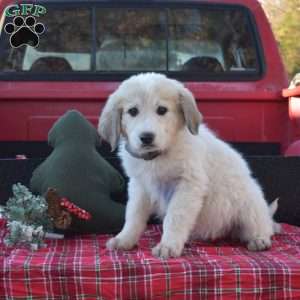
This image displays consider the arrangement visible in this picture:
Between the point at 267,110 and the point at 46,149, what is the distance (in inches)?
64.1

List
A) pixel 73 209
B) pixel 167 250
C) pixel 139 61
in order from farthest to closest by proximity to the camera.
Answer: pixel 139 61 → pixel 73 209 → pixel 167 250

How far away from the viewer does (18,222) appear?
3557 mm

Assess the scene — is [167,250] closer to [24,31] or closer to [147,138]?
[147,138]

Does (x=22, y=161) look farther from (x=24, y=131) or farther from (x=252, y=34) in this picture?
(x=252, y=34)

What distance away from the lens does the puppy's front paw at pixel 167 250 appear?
3.27 m

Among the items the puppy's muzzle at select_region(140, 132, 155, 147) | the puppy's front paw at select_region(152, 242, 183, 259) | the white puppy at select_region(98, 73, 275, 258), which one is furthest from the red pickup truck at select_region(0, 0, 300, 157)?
the puppy's front paw at select_region(152, 242, 183, 259)

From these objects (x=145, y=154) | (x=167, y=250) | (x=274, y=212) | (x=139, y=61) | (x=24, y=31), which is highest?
(x=24, y=31)

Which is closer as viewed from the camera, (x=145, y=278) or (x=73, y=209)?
(x=145, y=278)

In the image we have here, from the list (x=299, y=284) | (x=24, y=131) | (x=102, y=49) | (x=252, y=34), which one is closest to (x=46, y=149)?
(x=24, y=131)

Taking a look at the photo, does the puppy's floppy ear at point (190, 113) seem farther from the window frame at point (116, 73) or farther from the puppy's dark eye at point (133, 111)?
the window frame at point (116, 73)

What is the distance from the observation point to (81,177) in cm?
392

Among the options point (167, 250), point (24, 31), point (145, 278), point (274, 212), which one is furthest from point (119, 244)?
point (24, 31)

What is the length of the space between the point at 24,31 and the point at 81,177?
1.42 m

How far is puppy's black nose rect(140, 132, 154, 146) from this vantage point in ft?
10.9
